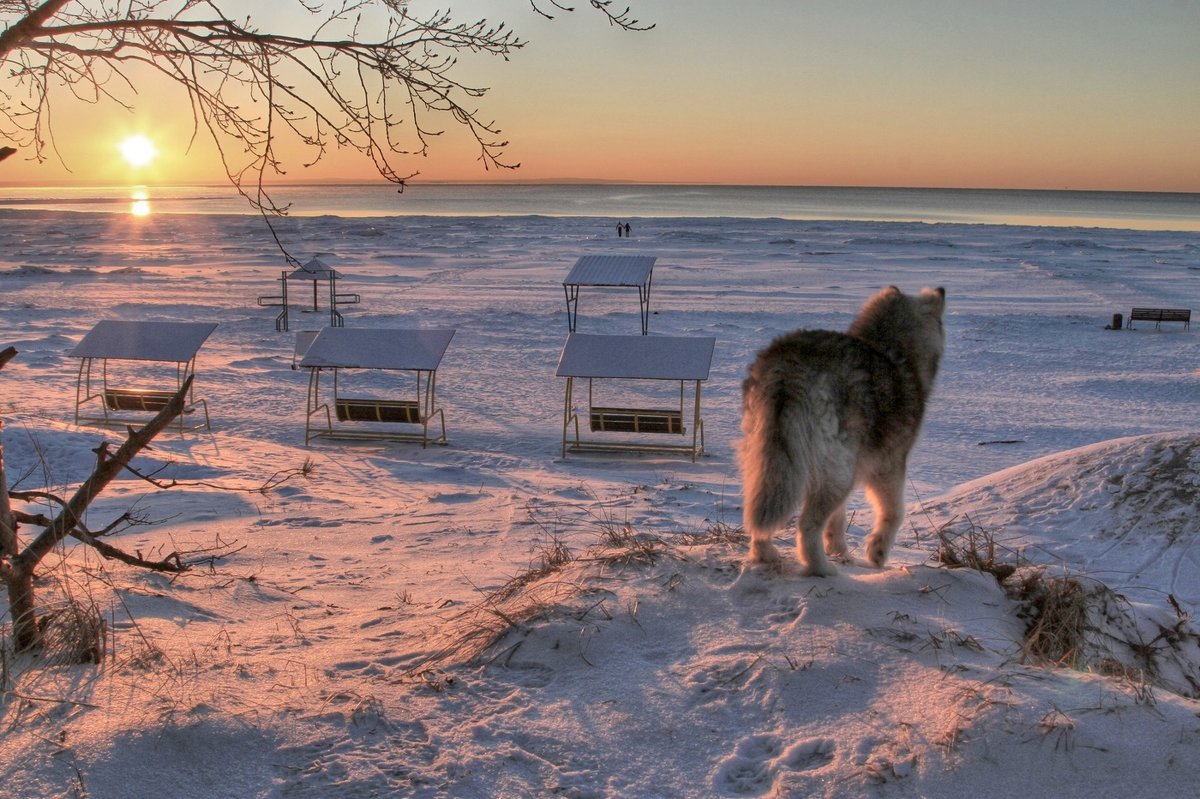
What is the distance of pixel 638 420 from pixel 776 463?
26.8 ft

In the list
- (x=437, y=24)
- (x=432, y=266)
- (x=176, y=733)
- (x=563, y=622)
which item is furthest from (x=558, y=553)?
(x=432, y=266)

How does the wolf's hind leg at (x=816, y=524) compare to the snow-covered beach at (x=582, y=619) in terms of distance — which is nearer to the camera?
the snow-covered beach at (x=582, y=619)

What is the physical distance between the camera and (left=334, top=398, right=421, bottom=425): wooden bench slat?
42.9 feet

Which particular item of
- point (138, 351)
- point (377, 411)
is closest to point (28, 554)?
point (377, 411)

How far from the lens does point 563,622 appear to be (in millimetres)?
4227

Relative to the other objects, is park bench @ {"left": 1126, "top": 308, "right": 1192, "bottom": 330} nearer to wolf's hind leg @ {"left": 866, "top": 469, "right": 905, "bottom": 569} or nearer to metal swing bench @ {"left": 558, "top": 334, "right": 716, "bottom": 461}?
metal swing bench @ {"left": 558, "top": 334, "right": 716, "bottom": 461}

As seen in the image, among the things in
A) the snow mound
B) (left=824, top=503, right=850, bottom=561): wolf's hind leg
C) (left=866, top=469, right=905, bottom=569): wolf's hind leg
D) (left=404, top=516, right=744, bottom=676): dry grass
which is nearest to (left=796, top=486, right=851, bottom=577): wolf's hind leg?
(left=866, top=469, right=905, bottom=569): wolf's hind leg

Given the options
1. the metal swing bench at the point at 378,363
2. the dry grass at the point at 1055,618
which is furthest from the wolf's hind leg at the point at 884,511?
the metal swing bench at the point at 378,363

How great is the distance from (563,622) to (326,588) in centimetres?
240

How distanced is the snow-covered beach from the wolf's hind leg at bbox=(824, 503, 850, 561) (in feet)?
1.03

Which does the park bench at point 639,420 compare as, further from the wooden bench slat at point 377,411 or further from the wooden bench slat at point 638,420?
the wooden bench slat at point 377,411

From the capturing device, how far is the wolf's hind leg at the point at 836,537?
5324 mm

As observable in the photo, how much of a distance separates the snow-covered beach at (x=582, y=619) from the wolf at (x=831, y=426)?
333 mm

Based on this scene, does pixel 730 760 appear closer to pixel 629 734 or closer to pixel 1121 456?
→ pixel 629 734
